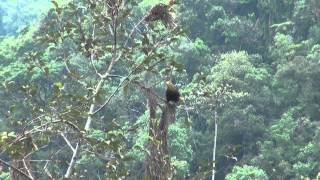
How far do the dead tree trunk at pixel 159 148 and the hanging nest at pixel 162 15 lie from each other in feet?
1.29

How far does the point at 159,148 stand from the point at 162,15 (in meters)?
0.57

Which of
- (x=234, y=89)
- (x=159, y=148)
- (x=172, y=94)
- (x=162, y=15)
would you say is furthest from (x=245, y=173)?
(x=159, y=148)

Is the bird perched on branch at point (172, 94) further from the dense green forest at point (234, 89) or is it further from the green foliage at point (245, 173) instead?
the green foliage at point (245, 173)

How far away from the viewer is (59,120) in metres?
1.81

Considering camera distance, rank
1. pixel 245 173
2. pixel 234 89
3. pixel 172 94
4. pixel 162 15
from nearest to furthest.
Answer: pixel 172 94, pixel 162 15, pixel 245 173, pixel 234 89

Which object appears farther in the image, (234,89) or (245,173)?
(234,89)

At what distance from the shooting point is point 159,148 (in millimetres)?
1790

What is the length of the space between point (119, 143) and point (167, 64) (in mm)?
451

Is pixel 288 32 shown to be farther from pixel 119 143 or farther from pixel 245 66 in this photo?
pixel 119 143

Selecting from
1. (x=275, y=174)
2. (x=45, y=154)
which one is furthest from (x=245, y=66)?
(x=45, y=154)

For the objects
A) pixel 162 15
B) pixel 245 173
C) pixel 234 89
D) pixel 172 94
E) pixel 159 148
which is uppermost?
pixel 162 15

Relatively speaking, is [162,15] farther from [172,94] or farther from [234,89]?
[234,89]

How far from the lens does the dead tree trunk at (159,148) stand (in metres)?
1.77

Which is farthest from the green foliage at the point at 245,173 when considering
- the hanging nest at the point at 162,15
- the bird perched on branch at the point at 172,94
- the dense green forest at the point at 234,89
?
the bird perched on branch at the point at 172,94
